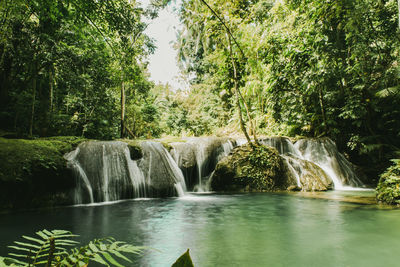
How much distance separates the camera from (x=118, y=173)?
7.63 metres

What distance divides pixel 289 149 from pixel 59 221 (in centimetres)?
1016

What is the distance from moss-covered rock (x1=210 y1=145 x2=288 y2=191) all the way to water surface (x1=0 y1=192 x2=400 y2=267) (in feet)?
8.43

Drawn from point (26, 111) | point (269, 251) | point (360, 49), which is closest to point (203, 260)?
point (269, 251)

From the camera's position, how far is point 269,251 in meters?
→ 3.12

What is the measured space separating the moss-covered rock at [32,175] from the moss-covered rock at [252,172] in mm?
5457

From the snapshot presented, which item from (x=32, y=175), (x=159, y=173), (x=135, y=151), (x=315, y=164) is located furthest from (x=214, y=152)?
(x=32, y=175)

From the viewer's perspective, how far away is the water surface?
9.70ft

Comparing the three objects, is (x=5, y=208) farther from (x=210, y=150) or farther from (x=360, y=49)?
(x=360, y=49)

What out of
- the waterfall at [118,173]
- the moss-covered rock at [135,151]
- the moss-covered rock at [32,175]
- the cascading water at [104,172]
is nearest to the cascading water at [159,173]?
the waterfall at [118,173]

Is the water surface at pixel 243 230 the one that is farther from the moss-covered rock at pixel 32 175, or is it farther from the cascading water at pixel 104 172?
the cascading water at pixel 104 172

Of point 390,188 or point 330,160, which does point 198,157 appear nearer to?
point 330,160

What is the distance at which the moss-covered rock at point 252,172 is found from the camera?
9055 mm

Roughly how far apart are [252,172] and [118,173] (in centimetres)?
509

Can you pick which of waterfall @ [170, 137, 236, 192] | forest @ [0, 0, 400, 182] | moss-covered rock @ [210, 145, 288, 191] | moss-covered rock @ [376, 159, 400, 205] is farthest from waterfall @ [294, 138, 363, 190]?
moss-covered rock @ [376, 159, 400, 205]
